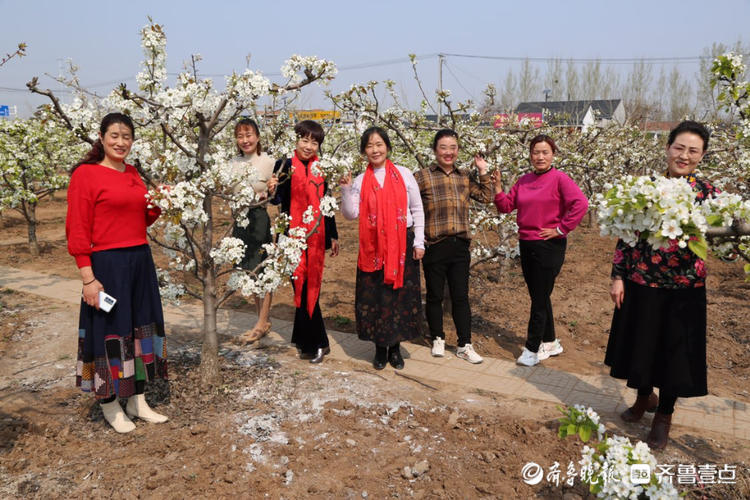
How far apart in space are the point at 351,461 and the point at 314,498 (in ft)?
1.21

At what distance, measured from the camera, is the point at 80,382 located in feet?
11.2

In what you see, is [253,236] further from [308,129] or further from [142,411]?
[142,411]

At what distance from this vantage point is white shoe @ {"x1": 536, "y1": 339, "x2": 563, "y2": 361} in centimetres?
477

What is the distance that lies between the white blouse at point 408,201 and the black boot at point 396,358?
881 millimetres

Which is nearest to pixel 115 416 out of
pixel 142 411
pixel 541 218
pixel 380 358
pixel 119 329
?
pixel 142 411

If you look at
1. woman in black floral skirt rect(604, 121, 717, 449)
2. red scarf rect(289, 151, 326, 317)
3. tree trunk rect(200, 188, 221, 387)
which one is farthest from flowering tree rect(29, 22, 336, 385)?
woman in black floral skirt rect(604, 121, 717, 449)

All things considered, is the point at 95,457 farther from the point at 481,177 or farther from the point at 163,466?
the point at 481,177

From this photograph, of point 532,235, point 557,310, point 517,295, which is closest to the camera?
point 532,235

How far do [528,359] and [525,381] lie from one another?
0.35m

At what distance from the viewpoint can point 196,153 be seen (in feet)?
12.6

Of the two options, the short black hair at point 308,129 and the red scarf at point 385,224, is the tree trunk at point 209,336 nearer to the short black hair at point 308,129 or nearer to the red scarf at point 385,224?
the short black hair at point 308,129

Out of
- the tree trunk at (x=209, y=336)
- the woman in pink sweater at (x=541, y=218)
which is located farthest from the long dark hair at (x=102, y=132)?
the woman in pink sweater at (x=541, y=218)

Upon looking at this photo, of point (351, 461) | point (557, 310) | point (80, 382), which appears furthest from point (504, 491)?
point (557, 310)

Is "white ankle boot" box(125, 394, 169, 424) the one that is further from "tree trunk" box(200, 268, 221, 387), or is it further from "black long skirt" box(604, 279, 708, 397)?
"black long skirt" box(604, 279, 708, 397)
